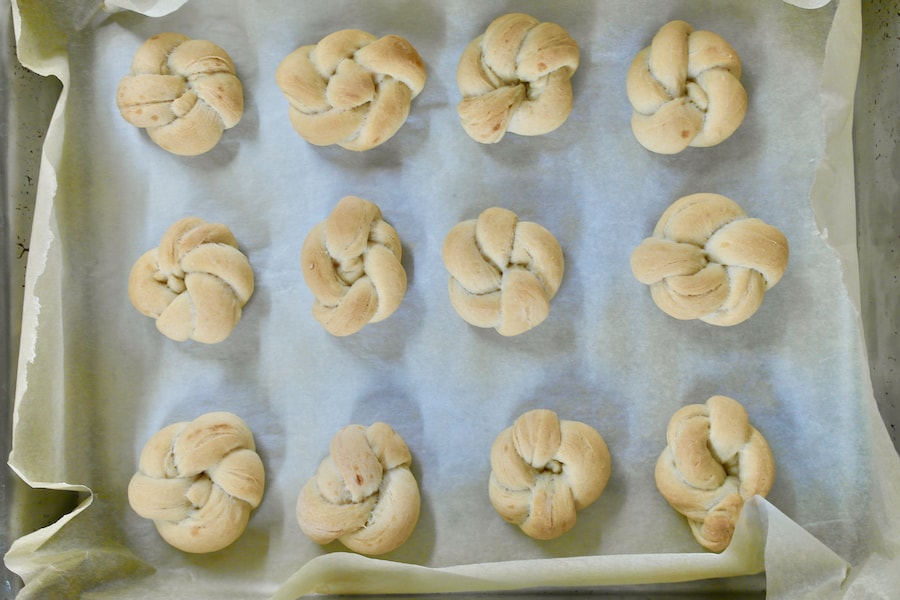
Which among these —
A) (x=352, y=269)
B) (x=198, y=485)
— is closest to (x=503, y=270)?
(x=352, y=269)

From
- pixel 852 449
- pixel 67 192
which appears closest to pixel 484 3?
pixel 67 192

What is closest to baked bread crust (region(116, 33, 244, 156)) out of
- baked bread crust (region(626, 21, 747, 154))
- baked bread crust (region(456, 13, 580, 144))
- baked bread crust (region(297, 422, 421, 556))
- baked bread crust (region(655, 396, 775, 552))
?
baked bread crust (region(456, 13, 580, 144))

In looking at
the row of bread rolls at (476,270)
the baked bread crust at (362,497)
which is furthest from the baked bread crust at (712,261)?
the baked bread crust at (362,497)

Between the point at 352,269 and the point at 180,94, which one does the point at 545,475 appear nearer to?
the point at 352,269

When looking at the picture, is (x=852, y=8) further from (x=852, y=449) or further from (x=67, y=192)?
(x=67, y=192)

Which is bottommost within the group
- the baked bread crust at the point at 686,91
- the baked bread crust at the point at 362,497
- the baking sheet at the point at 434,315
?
the baked bread crust at the point at 362,497

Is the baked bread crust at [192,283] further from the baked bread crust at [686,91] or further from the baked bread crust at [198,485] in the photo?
the baked bread crust at [686,91]
